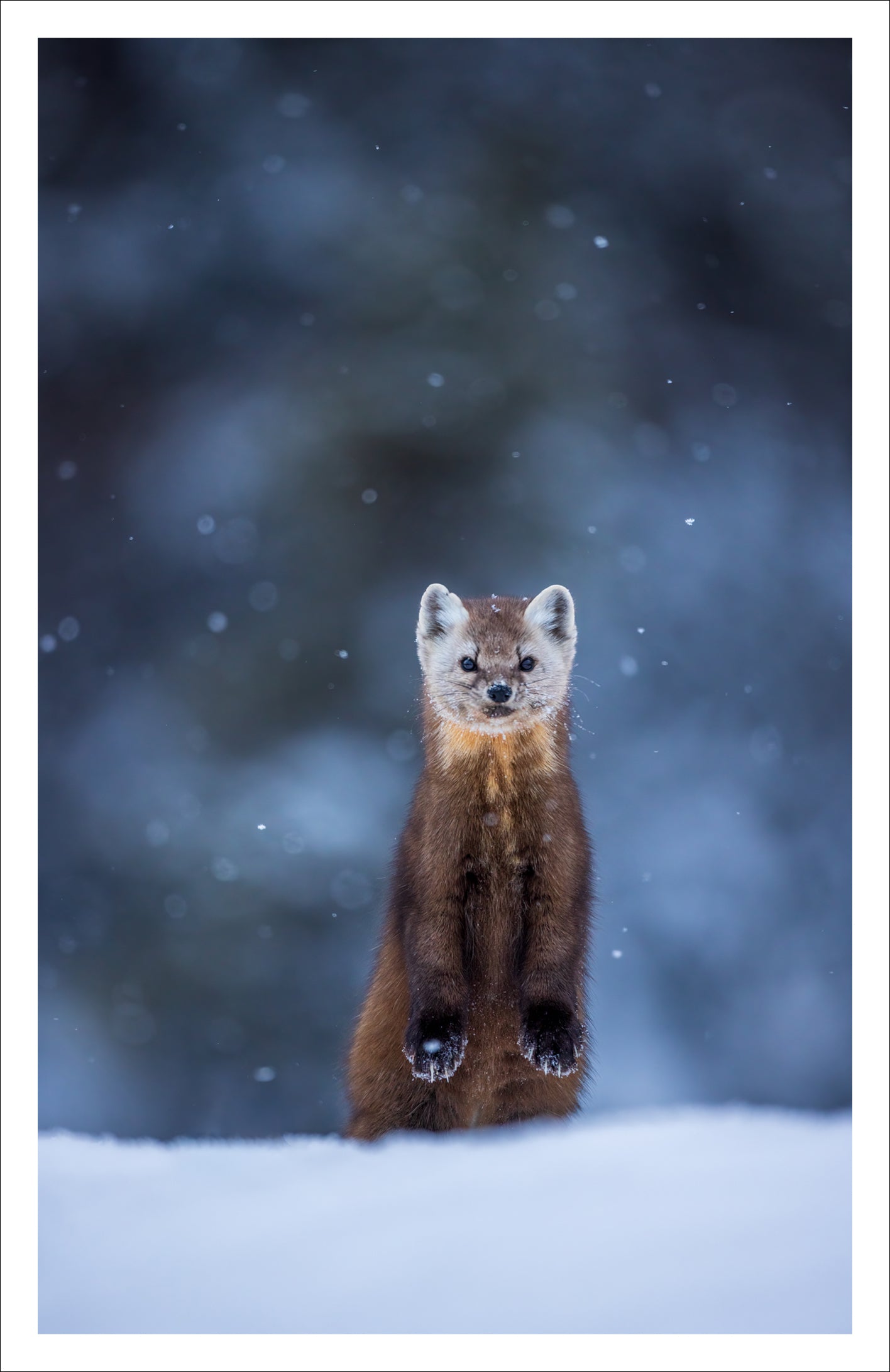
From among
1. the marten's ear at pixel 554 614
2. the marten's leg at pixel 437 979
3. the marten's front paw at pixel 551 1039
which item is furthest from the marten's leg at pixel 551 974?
the marten's ear at pixel 554 614

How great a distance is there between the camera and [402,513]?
4.69 metres

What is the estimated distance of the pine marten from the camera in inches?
90.9

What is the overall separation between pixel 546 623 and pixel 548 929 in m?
0.69

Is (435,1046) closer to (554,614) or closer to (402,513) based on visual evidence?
(554,614)

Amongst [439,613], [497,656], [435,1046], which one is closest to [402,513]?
[439,613]

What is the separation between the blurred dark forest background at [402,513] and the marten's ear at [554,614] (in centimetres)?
84

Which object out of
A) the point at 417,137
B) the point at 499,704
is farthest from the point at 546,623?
the point at 417,137

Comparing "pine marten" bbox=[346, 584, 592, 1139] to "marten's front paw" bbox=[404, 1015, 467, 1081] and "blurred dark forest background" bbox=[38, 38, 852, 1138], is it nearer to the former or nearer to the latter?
"marten's front paw" bbox=[404, 1015, 467, 1081]

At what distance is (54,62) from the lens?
3.10 meters

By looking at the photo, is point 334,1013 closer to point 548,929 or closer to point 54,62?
point 548,929

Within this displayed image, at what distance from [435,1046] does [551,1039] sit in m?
0.24

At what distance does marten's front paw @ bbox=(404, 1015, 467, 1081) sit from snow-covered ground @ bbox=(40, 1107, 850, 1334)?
0.18 metres

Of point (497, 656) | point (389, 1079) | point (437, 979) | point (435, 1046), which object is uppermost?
point (497, 656)

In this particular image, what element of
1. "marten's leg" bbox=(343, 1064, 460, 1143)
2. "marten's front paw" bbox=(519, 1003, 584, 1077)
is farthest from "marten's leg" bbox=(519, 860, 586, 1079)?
"marten's leg" bbox=(343, 1064, 460, 1143)
